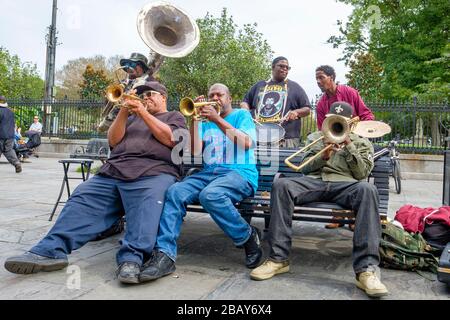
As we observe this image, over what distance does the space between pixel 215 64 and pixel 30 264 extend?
23487mm

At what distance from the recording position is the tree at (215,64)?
1014 inches

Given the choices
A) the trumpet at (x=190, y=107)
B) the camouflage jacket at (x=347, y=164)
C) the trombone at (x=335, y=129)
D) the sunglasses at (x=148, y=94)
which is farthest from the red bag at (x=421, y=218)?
the sunglasses at (x=148, y=94)

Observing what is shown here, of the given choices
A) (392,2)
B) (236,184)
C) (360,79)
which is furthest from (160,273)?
(360,79)

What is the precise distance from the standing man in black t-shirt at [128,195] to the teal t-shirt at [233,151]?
0.28 m

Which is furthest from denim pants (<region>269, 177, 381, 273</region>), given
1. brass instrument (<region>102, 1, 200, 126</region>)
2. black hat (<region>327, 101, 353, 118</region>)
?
brass instrument (<region>102, 1, 200, 126</region>)

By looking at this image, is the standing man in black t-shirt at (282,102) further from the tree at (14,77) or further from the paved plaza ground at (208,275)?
the tree at (14,77)

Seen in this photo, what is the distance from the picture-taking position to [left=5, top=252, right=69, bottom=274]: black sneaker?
303 centimetres

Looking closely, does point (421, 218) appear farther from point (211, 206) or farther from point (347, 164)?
point (211, 206)

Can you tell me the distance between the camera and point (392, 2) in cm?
1878

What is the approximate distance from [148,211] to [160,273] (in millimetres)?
472

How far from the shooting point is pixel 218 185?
3389mm

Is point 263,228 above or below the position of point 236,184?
below

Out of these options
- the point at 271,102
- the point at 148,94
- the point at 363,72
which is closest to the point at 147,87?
the point at 148,94
